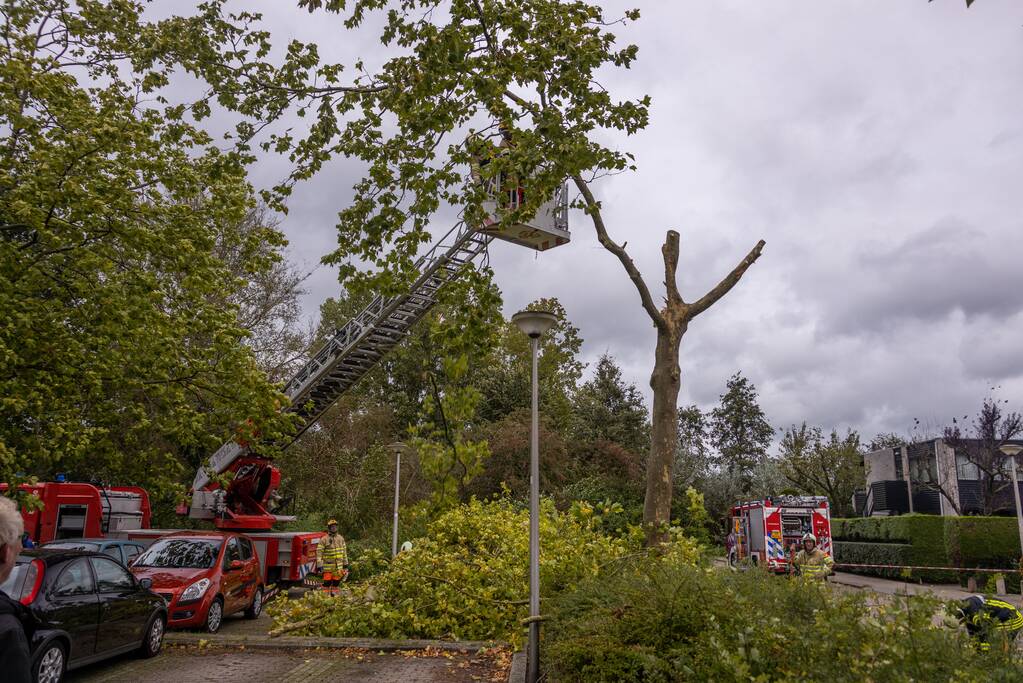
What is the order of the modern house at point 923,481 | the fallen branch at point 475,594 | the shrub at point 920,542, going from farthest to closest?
the modern house at point 923,481
the shrub at point 920,542
the fallen branch at point 475,594

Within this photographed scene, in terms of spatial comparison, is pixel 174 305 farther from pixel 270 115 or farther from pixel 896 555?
pixel 896 555

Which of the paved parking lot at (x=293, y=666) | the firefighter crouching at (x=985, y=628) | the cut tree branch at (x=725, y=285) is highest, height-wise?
the cut tree branch at (x=725, y=285)

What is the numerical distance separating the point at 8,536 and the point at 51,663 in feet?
21.5

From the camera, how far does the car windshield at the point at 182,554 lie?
512 inches

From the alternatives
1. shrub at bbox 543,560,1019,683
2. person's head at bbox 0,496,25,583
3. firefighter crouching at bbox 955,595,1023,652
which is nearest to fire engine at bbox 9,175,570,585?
shrub at bbox 543,560,1019,683

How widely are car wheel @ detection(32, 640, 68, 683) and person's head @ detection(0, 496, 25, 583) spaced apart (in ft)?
20.1

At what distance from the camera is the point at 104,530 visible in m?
19.9

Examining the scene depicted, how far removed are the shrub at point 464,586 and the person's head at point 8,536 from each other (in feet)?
26.5

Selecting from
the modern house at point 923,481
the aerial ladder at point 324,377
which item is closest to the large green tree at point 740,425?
the modern house at point 923,481

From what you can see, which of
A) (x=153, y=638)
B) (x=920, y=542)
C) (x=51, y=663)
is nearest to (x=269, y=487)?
(x=153, y=638)

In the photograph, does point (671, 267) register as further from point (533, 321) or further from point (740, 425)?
point (740, 425)

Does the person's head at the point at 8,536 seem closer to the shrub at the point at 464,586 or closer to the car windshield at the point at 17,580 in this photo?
the car windshield at the point at 17,580

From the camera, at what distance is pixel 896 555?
27641 mm

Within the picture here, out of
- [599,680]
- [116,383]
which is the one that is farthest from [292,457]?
[599,680]
